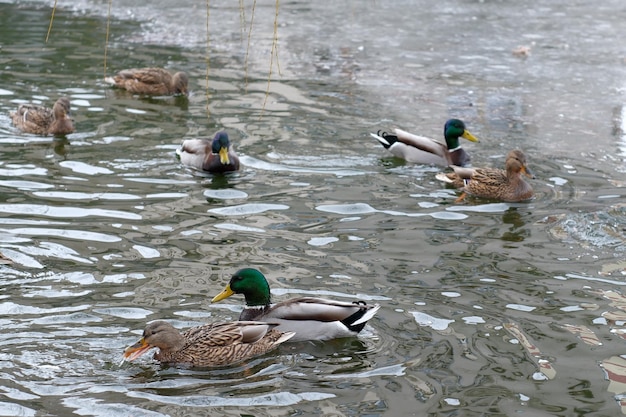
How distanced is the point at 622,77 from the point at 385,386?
34.0ft

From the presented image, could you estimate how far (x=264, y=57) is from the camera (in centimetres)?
1670

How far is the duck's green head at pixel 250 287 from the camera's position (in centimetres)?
710

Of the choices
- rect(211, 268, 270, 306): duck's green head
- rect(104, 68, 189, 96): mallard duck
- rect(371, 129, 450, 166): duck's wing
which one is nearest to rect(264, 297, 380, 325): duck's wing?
rect(211, 268, 270, 306): duck's green head

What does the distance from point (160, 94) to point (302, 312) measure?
8029 mm

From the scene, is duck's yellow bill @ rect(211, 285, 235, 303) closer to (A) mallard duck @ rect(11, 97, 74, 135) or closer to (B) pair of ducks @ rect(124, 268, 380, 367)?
(B) pair of ducks @ rect(124, 268, 380, 367)

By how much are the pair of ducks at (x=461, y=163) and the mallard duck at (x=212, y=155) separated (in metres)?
1.68

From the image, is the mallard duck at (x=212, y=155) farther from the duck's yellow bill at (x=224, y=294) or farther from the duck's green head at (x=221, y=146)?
the duck's yellow bill at (x=224, y=294)

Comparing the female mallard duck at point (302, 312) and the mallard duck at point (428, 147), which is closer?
the female mallard duck at point (302, 312)

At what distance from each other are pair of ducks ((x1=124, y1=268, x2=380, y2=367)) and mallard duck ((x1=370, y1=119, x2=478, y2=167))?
461 centimetres

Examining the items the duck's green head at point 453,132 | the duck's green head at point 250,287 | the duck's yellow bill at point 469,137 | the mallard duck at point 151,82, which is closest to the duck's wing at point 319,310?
the duck's green head at point 250,287

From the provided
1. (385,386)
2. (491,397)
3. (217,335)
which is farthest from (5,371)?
(491,397)

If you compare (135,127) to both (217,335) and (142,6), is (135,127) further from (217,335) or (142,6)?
(142,6)

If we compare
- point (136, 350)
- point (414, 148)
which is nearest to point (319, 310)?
point (136, 350)

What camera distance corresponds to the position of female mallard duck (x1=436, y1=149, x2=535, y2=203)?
33.7 ft
